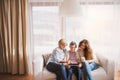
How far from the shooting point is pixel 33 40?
4715mm

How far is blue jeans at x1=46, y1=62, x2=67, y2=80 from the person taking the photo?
3547 millimetres

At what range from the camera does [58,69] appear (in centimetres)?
362

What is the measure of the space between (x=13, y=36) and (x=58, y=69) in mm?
1575

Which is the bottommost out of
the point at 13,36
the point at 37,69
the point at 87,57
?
the point at 37,69

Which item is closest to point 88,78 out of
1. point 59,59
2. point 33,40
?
point 59,59

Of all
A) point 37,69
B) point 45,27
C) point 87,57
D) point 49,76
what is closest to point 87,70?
point 87,57

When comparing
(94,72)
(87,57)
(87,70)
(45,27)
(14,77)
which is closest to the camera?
(87,70)

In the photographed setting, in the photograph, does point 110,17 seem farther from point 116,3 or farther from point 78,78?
point 78,78

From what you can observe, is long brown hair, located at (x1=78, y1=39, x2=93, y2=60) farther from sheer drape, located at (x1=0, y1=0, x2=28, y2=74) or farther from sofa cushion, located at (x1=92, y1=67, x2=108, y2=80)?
sheer drape, located at (x1=0, y1=0, x2=28, y2=74)

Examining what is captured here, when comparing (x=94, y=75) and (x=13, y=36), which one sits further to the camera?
(x=13, y=36)

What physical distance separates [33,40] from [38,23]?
0.45 meters

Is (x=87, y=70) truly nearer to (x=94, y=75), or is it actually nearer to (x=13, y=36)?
(x=94, y=75)

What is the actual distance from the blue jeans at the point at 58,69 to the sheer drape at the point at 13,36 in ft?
3.63

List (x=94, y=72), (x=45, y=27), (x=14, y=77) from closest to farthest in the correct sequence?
(x=94, y=72) < (x=14, y=77) < (x=45, y=27)
